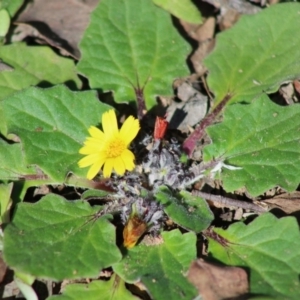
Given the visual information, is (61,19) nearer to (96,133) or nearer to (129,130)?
(96,133)

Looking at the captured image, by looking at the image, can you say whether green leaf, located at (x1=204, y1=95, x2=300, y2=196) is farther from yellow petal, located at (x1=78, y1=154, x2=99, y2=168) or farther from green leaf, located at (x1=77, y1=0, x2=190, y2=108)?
yellow petal, located at (x1=78, y1=154, x2=99, y2=168)

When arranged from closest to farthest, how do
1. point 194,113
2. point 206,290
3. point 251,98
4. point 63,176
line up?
point 206,290 → point 63,176 → point 251,98 → point 194,113

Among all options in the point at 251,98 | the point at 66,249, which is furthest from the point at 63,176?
the point at 251,98

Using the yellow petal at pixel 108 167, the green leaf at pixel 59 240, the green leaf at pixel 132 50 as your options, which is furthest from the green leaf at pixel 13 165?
the green leaf at pixel 132 50

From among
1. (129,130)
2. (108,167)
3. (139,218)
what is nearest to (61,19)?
(129,130)

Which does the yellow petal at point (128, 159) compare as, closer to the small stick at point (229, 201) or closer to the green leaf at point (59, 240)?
the green leaf at point (59, 240)

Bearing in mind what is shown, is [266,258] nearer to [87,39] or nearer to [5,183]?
[5,183]
